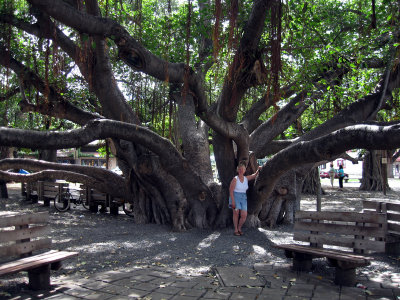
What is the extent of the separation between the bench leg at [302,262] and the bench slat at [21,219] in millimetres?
3376

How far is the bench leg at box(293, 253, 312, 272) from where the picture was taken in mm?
5305

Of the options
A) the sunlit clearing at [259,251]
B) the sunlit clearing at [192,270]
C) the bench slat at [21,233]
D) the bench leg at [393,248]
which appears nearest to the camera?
the bench slat at [21,233]

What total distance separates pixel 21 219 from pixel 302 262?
12.1 ft

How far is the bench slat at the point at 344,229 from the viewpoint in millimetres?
5211

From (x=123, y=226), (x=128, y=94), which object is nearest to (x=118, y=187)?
(x=123, y=226)

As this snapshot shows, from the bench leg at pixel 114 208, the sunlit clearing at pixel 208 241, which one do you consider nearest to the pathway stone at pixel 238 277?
the sunlit clearing at pixel 208 241

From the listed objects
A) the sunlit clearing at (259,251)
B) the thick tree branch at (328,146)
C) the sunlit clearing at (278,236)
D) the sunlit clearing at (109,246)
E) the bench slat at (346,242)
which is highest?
the thick tree branch at (328,146)

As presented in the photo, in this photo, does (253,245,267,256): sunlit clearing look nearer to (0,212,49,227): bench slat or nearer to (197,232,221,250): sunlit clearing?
(197,232,221,250): sunlit clearing

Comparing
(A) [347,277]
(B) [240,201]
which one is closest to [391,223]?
(A) [347,277]

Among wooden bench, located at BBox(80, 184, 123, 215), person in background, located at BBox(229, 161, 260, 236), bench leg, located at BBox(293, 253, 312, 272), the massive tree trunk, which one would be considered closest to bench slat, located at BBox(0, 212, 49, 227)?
bench leg, located at BBox(293, 253, 312, 272)

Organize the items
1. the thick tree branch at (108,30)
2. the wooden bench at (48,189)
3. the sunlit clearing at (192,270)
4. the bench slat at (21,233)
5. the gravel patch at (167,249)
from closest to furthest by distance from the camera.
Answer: the bench slat at (21,233) < the sunlit clearing at (192,270) < the gravel patch at (167,249) < the thick tree branch at (108,30) < the wooden bench at (48,189)

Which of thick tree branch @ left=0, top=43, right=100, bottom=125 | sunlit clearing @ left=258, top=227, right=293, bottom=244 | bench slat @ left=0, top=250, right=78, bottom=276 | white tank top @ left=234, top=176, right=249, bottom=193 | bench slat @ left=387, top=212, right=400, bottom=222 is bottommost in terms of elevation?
sunlit clearing @ left=258, top=227, right=293, bottom=244

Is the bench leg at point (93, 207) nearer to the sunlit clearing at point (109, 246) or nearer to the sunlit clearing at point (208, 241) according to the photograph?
the sunlit clearing at point (109, 246)

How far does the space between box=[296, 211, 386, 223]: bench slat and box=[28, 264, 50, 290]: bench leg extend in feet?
11.3
